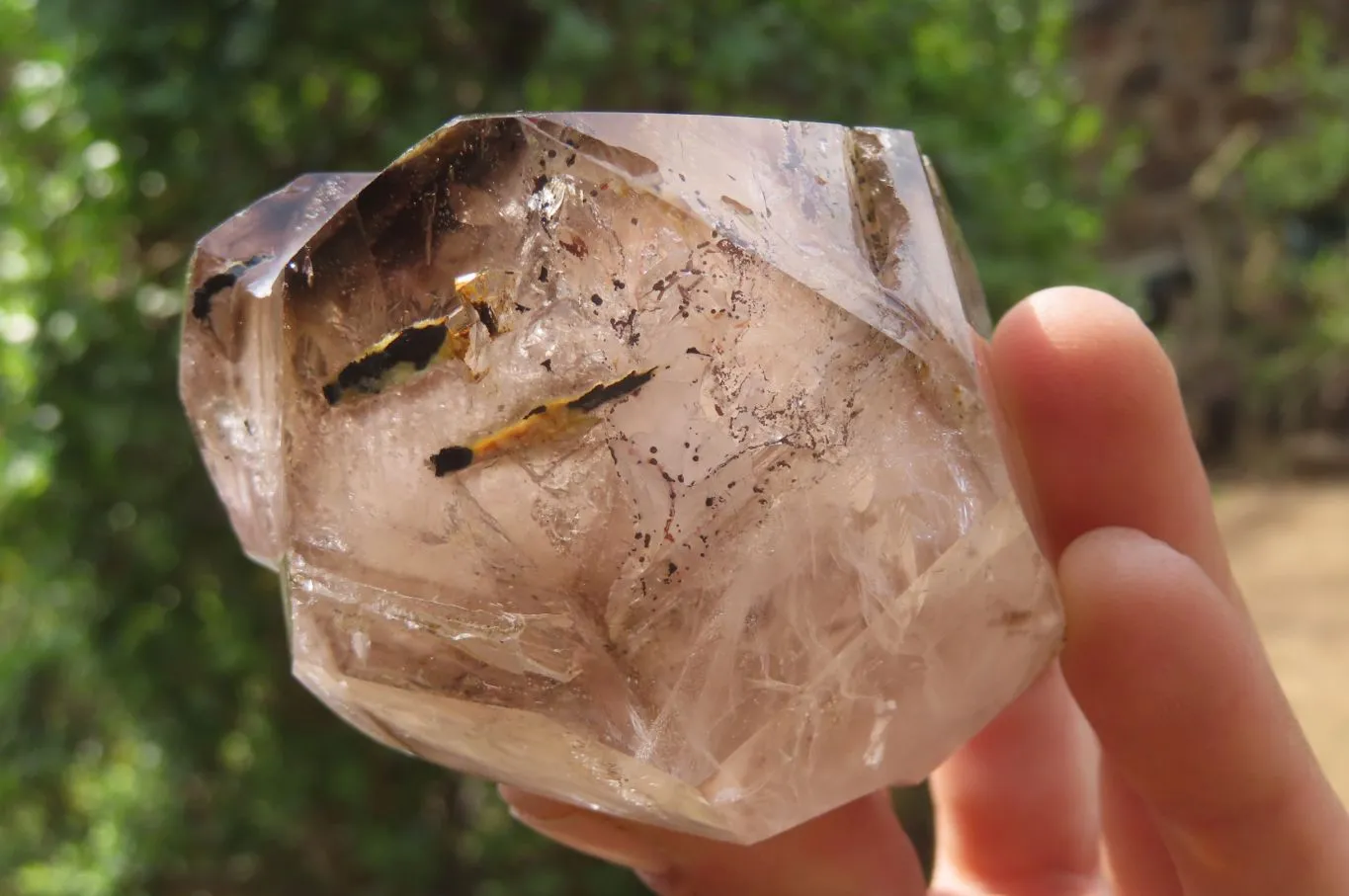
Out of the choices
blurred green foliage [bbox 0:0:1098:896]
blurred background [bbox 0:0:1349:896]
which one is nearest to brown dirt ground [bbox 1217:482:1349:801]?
blurred background [bbox 0:0:1349:896]

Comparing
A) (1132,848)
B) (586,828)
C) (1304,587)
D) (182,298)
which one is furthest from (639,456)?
(1304,587)

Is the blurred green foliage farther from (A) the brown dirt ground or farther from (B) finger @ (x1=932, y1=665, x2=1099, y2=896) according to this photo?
(A) the brown dirt ground

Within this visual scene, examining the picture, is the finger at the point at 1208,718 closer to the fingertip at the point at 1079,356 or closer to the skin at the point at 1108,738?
the skin at the point at 1108,738

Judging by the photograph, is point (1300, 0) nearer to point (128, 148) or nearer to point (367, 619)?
point (128, 148)

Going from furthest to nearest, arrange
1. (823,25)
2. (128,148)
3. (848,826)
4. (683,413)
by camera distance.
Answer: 1. (823,25)
2. (128,148)
3. (848,826)
4. (683,413)

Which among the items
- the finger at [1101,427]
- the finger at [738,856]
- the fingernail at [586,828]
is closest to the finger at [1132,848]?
the finger at [1101,427]

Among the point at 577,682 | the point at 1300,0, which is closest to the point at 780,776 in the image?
the point at 577,682

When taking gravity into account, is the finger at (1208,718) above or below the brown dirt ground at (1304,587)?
above
